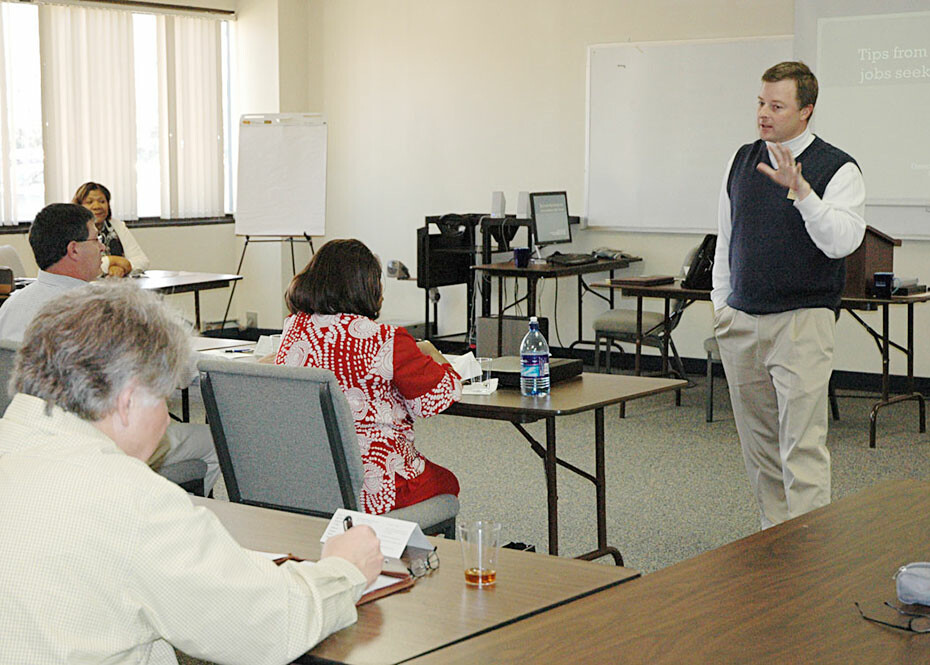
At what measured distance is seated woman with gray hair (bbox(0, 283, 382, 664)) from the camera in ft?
4.80

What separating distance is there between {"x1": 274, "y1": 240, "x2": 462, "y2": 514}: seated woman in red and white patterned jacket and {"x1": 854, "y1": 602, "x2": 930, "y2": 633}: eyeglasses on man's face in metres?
1.62

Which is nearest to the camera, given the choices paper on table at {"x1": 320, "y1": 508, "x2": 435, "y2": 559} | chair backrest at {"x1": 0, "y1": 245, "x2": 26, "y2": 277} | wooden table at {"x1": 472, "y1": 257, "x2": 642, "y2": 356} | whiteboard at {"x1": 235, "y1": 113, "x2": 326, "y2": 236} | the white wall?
paper on table at {"x1": 320, "y1": 508, "x2": 435, "y2": 559}

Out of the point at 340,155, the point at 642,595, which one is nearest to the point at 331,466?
the point at 642,595

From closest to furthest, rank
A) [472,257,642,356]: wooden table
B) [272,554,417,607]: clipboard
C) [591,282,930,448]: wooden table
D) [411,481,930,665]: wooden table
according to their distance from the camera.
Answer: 1. [411,481,930,665]: wooden table
2. [272,554,417,607]: clipboard
3. [591,282,930,448]: wooden table
4. [472,257,642,356]: wooden table

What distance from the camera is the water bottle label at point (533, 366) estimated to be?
12.1 feet

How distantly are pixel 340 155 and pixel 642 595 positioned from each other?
8.39 m

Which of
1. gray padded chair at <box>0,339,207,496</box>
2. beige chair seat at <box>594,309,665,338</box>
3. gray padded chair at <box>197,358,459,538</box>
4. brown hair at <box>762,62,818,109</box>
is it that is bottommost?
gray padded chair at <box>0,339,207,496</box>

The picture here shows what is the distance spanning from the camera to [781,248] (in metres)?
3.89

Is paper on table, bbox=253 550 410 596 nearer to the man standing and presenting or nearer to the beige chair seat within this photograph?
the man standing and presenting

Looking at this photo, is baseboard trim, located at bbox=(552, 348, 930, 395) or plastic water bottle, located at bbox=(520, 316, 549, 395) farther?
baseboard trim, located at bbox=(552, 348, 930, 395)

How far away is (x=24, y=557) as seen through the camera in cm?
146

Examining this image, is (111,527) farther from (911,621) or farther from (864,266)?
(864,266)

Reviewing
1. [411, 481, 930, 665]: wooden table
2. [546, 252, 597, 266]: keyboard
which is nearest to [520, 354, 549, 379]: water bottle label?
[411, 481, 930, 665]: wooden table

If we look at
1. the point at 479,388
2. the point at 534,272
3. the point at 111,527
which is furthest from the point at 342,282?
the point at 534,272
